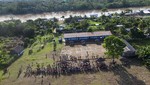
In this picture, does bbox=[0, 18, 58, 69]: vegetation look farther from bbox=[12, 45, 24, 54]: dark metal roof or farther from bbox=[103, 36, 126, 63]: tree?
bbox=[103, 36, 126, 63]: tree

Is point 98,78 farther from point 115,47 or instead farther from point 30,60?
point 30,60

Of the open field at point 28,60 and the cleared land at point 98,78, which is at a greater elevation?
the open field at point 28,60

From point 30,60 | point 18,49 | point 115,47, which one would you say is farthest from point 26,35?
point 115,47

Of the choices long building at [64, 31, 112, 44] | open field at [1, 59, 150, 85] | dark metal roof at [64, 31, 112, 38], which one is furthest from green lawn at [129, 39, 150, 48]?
open field at [1, 59, 150, 85]

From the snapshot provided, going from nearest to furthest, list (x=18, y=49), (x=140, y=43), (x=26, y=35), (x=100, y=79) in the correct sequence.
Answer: (x=100, y=79) → (x=18, y=49) → (x=140, y=43) → (x=26, y=35)

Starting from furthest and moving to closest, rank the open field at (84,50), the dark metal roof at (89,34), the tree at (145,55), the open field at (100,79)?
the dark metal roof at (89,34), the open field at (84,50), the tree at (145,55), the open field at (100,79)

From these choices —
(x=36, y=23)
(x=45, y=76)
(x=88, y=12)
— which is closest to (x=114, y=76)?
(x=45, y=76)

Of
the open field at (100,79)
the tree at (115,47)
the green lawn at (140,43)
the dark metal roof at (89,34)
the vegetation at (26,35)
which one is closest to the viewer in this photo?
the open field at (100,79)

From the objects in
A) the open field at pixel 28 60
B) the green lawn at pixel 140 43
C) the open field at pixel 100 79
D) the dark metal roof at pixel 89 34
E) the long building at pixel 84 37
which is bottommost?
the open field at pixel 100 79

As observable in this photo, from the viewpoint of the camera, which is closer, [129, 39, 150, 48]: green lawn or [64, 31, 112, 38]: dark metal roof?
[129, 39, 150, 48]: green lawn

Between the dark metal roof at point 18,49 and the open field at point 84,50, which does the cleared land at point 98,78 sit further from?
the open field at point 84,50

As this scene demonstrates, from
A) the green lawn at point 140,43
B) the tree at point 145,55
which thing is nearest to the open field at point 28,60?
the green lawn at point 140,43
